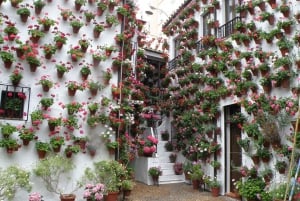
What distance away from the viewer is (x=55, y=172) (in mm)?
7000

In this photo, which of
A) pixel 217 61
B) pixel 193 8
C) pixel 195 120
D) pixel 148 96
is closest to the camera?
pixel 217 61

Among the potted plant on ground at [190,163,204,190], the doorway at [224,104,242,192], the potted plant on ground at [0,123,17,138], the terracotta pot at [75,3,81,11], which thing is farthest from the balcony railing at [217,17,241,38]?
the potted plant on ground at [0,123,17,138]

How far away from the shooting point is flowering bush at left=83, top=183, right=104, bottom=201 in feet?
→ 23.0

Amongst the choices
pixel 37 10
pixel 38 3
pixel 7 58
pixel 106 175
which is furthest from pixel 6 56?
pixel 106 175

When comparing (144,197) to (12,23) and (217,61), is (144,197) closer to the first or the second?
(217,61)

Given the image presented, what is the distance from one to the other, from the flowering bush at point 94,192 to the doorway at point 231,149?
3937 millimetres

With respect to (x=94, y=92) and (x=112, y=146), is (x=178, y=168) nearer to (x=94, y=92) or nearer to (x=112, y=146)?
(x=112, y=146)

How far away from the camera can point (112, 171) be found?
24.6 ft

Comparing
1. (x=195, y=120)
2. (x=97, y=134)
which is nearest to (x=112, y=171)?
(x=97, y=134)

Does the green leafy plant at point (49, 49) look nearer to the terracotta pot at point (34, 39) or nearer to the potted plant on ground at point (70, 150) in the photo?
the terracotta pot at point (34, 39)

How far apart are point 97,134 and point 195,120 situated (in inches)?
152

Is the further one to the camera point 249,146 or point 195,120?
point 195,120

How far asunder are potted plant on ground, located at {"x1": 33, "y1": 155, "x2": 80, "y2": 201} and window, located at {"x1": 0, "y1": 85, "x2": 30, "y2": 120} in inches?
48.2

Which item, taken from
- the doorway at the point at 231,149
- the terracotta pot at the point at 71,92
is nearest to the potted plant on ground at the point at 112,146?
the terracotta pot at the point at 71,92
